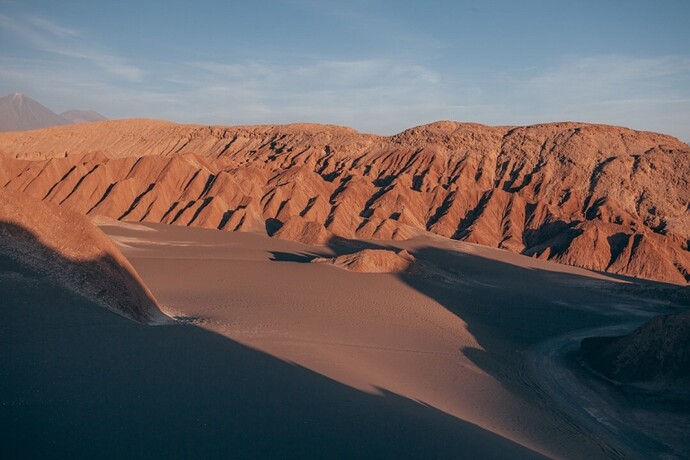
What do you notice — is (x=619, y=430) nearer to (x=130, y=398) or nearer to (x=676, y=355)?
(x=676, y=355)

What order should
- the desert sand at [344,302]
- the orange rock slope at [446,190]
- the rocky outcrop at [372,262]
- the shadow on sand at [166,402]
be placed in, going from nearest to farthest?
1. the shadow on sand at [166,402]
2. the desert sand at [344,302]
3. the rocky outcrop at [372,262]
4. the orange rock slope at [446,190]

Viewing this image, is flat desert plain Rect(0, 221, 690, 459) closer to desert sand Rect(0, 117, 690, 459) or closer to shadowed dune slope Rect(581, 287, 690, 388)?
desert sand Rect(0, 117, 690, 459)

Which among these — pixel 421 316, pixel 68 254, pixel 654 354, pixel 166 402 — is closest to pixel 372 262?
pixel 421 316

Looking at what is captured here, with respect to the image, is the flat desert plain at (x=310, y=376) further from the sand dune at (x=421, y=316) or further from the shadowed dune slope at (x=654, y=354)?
the shadowed dune slope at (x=654, y=354)

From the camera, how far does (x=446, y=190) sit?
70.3 meters

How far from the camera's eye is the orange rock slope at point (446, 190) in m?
57.2

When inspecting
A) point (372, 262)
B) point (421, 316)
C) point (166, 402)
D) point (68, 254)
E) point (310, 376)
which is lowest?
point (421, 316)

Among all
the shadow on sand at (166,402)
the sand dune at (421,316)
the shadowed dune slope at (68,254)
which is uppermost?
the shadowed dune slope at (68,254)

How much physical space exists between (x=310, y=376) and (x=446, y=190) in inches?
2261

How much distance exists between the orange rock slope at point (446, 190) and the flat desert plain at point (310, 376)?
920 inches

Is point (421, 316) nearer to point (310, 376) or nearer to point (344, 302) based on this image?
point (344, 302)

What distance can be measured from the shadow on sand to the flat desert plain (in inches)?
1.9

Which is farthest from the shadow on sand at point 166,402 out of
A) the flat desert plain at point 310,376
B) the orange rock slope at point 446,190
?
the orange rock slope at point 446,190

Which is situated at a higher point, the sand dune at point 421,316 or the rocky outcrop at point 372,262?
the rocky outcrop at point 372,262
